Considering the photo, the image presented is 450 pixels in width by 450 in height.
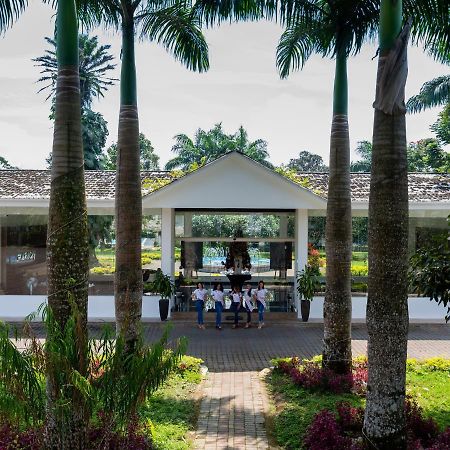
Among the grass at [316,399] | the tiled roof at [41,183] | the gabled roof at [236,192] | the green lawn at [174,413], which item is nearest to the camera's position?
the green lawn at [174,413]

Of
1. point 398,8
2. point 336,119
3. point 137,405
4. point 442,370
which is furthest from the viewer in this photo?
point 442,370

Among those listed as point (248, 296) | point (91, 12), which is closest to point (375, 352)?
point (91, 12)

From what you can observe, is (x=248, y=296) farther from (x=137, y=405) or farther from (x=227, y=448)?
(x=137, y=405)

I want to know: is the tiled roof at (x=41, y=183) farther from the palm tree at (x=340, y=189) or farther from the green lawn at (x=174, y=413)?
the palm tree at (x=340, y=189)

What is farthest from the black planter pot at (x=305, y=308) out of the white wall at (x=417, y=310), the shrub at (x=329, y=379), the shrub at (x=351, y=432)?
the shrub at (x=351, y=432)

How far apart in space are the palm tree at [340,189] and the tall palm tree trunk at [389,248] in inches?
126

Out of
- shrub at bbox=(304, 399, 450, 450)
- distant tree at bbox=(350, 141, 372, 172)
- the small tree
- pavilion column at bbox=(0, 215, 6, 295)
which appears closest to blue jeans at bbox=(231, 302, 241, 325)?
pavilion column at bbox=(0, 215, 6, 295)

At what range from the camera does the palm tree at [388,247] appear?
5.61 metres

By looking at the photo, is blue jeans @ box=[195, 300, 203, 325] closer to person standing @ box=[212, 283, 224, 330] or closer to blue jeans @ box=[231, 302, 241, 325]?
person standing @ box=[212, 283, 224, 330]

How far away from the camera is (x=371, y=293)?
573cm

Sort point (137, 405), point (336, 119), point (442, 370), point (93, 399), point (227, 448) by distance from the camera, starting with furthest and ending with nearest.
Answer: point (442, 370)
point (336, 119)
point (227, 448)
point (137, 405)
point (93, 399)

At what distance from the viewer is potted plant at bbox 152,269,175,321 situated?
53.0ft

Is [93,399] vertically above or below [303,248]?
below

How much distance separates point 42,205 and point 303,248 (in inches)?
346
